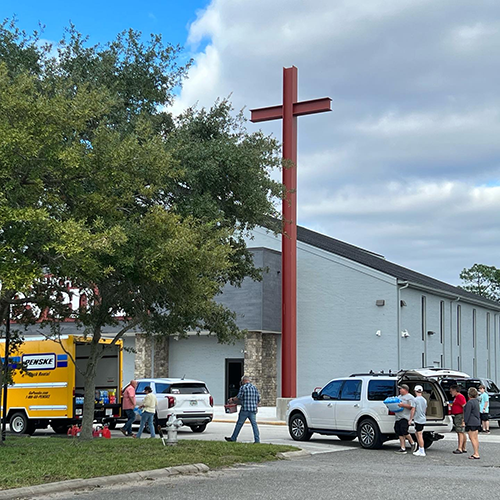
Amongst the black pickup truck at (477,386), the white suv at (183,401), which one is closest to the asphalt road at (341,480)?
the black pickup truck at (477,386)

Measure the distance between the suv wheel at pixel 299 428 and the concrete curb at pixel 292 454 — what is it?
3740 millimetres

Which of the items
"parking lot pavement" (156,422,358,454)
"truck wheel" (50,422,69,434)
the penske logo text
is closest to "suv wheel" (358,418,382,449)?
"parking lot pavement" (156,422,358,454)

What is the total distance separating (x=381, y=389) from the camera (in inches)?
790

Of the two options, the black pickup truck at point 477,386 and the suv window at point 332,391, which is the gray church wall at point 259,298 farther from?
the suv window at point 332,391

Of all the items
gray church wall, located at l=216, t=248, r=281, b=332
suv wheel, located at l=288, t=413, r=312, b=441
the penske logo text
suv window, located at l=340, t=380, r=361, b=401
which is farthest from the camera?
gray church wall, located at l=216, t=248, r=281, b=332

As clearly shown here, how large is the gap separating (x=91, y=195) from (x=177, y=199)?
14.0ft

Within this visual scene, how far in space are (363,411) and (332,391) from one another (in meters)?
1.39

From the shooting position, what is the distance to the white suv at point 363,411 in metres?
19.7

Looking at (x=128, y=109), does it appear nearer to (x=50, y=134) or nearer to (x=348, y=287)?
(x=50, y=134)

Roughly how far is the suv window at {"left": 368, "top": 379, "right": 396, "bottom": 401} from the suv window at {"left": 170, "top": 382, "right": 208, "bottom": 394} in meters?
6.73

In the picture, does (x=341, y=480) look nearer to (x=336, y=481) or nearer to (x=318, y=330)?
(x=336, y=481)

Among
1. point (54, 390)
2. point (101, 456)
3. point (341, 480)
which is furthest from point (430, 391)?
point (54, 390)

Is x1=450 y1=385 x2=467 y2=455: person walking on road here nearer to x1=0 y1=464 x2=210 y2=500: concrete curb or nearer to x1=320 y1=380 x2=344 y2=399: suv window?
x1=320 y1=380 x2=344 y2=399: suv window

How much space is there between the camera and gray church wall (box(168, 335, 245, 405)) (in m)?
39.5
